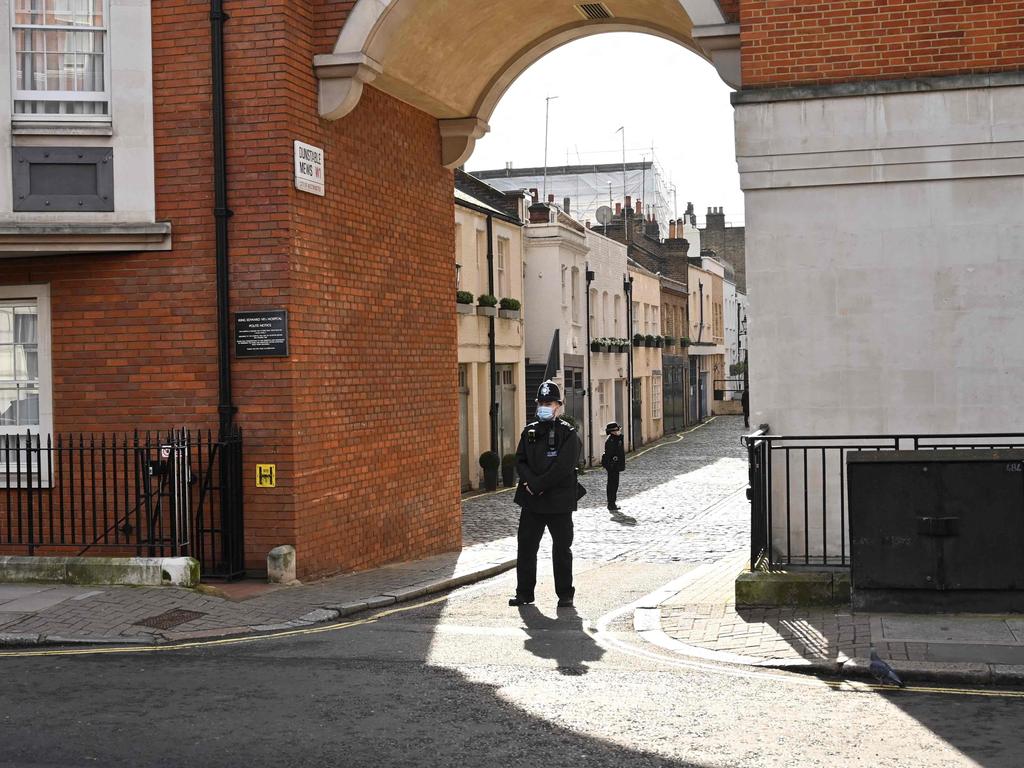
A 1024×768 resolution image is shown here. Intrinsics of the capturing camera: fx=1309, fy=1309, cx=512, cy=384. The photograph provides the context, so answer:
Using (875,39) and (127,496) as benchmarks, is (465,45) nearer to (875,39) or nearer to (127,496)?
(875,39)

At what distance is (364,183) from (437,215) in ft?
7.26

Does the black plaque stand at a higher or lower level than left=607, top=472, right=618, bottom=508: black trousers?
higher

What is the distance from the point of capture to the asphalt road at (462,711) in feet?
19.5

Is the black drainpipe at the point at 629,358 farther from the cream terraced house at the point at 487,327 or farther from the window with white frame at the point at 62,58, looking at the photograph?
the window with white frame at the point at 62,58

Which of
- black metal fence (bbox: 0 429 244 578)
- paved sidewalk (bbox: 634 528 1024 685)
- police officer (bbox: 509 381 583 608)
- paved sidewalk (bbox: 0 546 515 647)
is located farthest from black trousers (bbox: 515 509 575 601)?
black metal fence (bbox: 0 429 244 578)

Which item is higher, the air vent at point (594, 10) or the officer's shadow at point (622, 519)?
the air vent at point (594, 10)

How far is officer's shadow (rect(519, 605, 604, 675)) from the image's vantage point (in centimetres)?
816

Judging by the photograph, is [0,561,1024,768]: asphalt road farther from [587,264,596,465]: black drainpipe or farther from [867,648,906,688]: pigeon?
[587,264,596,465]: black drainpipe

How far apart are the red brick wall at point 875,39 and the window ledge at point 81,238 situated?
5465 millimetres

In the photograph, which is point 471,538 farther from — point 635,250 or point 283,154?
point 635,250

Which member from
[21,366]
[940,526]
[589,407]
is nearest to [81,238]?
[21,366]

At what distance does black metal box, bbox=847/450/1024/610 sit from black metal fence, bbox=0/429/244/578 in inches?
226

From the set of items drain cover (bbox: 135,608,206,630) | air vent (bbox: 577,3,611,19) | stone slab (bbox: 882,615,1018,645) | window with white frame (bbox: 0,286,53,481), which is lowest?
drain cover (bbox: 135,608,206,630)

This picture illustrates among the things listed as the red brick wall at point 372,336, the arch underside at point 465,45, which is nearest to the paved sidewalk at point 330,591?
the red brick wall at point 372,336
